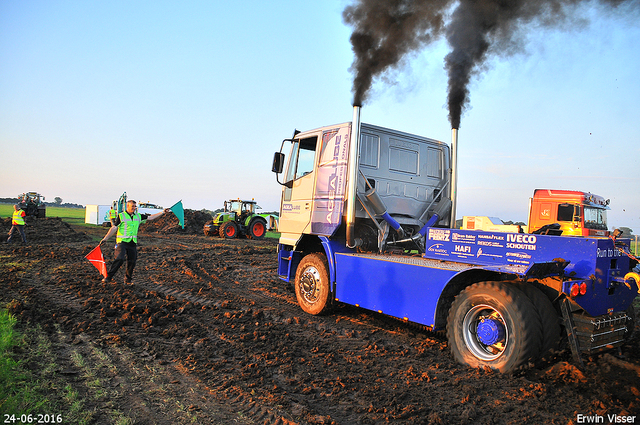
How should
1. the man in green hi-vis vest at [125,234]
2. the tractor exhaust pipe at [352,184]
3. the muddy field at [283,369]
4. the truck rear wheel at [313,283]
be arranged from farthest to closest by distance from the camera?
the man in green hi-vis vest at [125,234] → the truck rear wheel at [313,283] → the tractor exhaust pipe at [352,184] → the muddy field at [283,369]

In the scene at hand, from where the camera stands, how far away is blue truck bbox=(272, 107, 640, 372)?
3918mm

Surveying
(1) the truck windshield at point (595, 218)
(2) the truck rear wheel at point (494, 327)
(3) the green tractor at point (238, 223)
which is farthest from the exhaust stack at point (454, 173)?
(3) the green tractor at point (238, 223)

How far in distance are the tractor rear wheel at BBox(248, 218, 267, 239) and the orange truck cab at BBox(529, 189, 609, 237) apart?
49.6 ft

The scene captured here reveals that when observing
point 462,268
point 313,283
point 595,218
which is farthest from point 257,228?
point 462,268

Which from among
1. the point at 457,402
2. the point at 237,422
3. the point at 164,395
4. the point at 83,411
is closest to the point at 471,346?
the point at 457,402

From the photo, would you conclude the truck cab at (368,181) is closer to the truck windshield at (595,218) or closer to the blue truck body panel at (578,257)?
the blue truck body panel at (578,257)

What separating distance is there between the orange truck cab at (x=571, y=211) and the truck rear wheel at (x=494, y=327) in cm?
1172

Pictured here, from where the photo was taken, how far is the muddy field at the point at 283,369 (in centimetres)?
329

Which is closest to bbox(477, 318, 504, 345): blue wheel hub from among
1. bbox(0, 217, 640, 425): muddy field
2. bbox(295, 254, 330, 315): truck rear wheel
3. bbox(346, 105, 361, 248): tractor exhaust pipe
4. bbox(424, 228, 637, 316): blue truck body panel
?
bbox(0, 217, 640, 425): muddy field

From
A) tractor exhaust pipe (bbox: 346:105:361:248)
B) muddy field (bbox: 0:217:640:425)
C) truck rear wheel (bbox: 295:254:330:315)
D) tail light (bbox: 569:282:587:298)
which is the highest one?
tractor exhaust pipe (bbox: 346:105:361:248)

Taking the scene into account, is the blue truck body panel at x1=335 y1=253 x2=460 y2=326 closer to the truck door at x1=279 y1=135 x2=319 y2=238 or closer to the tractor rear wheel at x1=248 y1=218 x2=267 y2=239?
the truck door at x1=279 y1=135 x2=319 y2=238

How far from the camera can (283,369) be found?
4152 mm

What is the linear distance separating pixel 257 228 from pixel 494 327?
2131cm

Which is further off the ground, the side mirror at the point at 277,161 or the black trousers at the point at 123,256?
the side mirror at the point at 277,161
